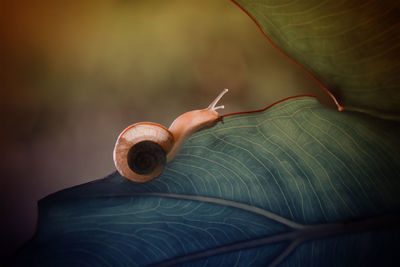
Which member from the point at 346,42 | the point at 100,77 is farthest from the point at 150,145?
the point at 346,42

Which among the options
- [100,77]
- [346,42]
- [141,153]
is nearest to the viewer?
[346,42]

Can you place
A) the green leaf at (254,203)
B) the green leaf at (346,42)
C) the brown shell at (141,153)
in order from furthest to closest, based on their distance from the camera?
the brown shell at (141,153), the green leaf at (254,203), the green leaf at (346,42)

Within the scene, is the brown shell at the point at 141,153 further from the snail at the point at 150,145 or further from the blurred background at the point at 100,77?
the blurred background at the point at 100,77

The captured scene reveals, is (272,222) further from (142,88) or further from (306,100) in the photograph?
(142,88)

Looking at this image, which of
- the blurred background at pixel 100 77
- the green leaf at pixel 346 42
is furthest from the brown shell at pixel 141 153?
the green leaf at pixel 346 42

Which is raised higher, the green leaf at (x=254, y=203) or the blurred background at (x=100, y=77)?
the blurred background at (x=100, y=77)

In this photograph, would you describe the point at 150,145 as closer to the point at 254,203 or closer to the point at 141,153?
the point at 141,153
